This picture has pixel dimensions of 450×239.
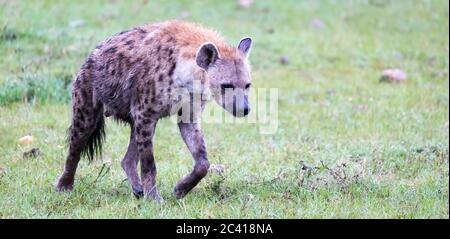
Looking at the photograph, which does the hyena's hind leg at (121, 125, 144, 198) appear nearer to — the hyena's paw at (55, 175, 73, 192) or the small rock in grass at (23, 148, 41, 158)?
the hyena's paw at (55, 175, 73, 192)

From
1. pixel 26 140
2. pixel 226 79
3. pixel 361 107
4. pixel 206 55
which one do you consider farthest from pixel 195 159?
pixel 361 107

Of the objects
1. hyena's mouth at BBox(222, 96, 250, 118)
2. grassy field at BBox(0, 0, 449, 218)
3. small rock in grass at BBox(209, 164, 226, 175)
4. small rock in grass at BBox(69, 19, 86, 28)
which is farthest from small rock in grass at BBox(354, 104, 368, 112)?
small rock in grass at BBox(69, 19, 86, 28)

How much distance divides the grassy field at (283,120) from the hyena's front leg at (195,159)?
0.31 feet

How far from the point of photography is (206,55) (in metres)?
5.06

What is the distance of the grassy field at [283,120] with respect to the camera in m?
5.32

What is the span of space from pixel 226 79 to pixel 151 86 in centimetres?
51

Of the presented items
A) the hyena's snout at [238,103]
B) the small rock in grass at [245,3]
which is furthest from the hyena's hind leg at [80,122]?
the small rock in grass at [245,3]

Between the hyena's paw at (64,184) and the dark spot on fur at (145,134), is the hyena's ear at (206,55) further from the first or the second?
the hyena's paw at (64,184)

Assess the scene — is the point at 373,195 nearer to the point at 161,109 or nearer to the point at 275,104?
the point at 161,109

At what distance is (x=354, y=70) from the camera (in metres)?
10.2

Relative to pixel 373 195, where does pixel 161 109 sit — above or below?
above

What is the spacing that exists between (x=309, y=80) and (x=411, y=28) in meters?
3.05

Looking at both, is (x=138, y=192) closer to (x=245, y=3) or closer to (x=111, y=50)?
(x=111, y=50)
